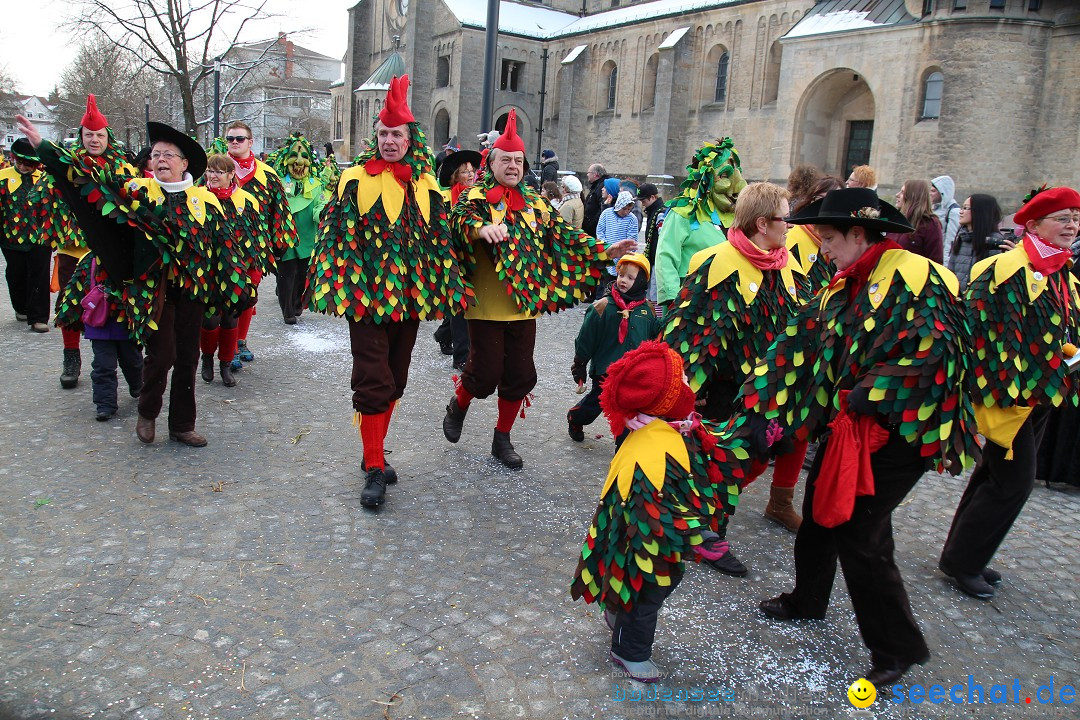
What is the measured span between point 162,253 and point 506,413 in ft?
→ 8.12

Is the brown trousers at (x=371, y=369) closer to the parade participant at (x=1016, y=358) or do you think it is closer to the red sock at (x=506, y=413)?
the red sock at (x=506, y=413)

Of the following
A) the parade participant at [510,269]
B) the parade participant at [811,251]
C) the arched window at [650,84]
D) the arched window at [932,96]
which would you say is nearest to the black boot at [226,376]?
the parade participant at [510,269]

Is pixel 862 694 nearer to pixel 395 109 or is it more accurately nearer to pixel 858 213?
pixel 858 213

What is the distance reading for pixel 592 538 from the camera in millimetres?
3137

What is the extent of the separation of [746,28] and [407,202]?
34.7m

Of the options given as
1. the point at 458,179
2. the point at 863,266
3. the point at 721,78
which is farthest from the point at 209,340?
the point at 721,78

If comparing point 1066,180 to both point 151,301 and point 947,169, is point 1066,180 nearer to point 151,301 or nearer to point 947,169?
point 947,169

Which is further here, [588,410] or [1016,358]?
[588,410]

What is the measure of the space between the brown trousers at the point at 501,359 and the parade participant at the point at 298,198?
185 inches

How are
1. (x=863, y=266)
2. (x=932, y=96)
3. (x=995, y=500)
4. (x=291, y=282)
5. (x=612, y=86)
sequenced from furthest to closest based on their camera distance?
(x=612, y=86) → (x=932, y=96) → (x=291, y=282) → (x=995, y=500) → (x=863, y=266)

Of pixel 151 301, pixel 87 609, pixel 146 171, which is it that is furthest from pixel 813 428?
pixel 146 171

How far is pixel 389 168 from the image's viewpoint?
15.7ft

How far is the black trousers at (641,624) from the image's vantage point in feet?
10.1

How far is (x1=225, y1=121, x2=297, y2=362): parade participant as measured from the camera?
→ 24.5 feet
